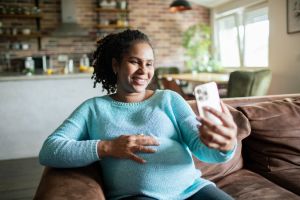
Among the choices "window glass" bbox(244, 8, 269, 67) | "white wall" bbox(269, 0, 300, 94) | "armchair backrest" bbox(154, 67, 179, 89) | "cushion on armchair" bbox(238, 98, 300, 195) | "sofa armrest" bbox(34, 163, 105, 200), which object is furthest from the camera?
"armchair backrest" bbox(154, 67, 179, 89)

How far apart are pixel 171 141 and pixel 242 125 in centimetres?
55

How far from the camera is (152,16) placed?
21.9ft

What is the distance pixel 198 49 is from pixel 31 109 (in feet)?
12.4

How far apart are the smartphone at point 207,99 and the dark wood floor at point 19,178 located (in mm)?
2047

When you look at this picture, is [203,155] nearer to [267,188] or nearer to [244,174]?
[267,188]

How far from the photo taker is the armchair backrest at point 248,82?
3600 millimetres

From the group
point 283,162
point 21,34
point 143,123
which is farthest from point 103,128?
point 21,34

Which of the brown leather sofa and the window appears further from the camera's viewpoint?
the window

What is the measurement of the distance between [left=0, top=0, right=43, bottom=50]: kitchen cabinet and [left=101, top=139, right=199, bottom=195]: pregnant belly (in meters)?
5.28

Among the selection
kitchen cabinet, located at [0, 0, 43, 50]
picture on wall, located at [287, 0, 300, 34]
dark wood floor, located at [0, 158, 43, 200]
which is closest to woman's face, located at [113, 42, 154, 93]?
dark wood floor, located at [0, 158, 43, 200]

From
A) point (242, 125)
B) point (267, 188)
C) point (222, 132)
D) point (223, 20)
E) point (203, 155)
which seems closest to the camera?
point (222, 132)

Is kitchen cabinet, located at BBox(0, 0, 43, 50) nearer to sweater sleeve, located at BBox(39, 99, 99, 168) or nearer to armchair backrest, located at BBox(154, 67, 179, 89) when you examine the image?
armchair backrest, located at BBox(154, 67, 179, 89)

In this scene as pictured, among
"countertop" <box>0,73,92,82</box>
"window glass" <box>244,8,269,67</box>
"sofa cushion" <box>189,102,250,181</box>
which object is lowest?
"sofa cushion" <box>189,102,250,181</box>

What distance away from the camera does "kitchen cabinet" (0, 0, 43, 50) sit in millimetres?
5766
